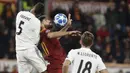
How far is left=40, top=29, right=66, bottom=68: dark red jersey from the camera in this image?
45.6ft

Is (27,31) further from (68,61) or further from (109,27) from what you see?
(109,27)

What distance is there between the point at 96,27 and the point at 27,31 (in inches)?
437

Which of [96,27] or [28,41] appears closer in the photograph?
[28,41]

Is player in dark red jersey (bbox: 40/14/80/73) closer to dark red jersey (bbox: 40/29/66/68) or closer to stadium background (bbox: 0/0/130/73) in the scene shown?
dark red jersey (bbox: 40/29/66/68)

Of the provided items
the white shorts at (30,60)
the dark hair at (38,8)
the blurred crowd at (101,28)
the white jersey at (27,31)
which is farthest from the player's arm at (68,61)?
the blurred crowd at (101,28)

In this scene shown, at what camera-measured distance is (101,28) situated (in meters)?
24.3

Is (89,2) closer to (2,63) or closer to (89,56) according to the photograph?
(2,63)

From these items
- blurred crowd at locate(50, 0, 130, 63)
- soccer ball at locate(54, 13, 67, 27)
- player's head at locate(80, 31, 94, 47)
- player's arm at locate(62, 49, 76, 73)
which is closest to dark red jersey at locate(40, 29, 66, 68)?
soccer ball at locate(54, 13, 67, 27)

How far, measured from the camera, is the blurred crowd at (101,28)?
77.7 feet

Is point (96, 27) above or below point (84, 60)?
below

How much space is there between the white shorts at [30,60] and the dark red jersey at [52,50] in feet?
0.96

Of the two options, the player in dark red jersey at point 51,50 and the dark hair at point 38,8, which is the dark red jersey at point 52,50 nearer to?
the player in dark red jersey at point 51,50

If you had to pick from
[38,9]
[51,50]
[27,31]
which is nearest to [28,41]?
[27,31]

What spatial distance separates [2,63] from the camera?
22875 millimetres
